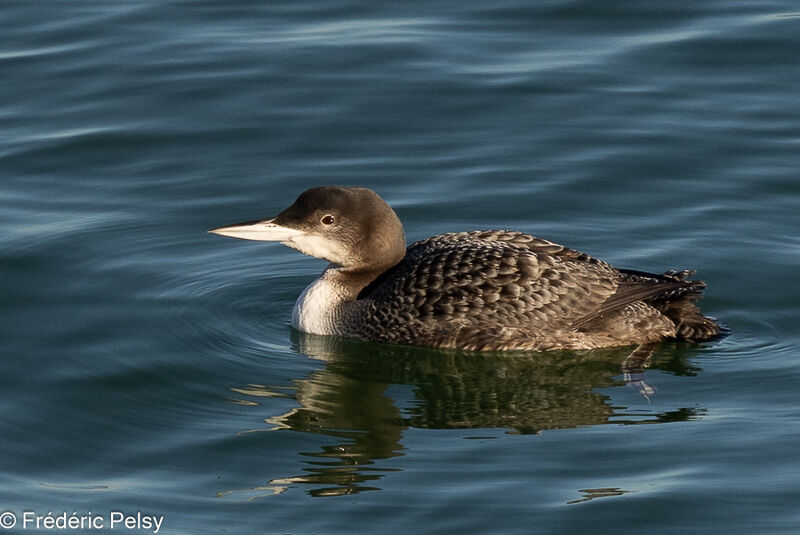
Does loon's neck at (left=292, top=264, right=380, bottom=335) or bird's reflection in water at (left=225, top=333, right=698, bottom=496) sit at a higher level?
loon's neck at (left=292, top=264, right=380, bottom=335)

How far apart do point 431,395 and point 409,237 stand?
7.49ft

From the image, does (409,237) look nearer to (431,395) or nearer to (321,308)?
(321,308)

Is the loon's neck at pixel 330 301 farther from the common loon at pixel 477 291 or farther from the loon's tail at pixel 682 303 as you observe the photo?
the loon's tail at pixel 682 303

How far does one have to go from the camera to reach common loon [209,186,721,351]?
9.39 meters

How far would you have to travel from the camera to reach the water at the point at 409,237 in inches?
306

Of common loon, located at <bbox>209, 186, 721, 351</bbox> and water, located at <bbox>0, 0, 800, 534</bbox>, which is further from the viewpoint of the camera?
common loon, located at <bbox>209, 186, 721, 351</bbox>

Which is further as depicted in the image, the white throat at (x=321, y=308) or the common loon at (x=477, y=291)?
the white throat at (x=321, y=308)

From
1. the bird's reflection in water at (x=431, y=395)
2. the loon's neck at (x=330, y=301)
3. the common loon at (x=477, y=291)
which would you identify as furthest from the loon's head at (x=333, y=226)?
the bird's reflection in water at (x=431, y=395)

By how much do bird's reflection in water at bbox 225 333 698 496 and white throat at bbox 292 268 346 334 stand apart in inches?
3.4

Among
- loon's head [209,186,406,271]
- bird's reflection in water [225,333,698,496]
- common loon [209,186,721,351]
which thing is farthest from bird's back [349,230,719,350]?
loon's head [209,186,406,271]

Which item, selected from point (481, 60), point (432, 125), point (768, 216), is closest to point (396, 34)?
point (481, 60)

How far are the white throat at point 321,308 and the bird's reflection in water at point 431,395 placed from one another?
0.28 ft

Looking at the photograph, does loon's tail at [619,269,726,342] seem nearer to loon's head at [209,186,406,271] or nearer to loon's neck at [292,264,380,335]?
loon's head at [209,186,406,271]

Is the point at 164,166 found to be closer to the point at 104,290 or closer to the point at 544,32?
the point at 104,290
